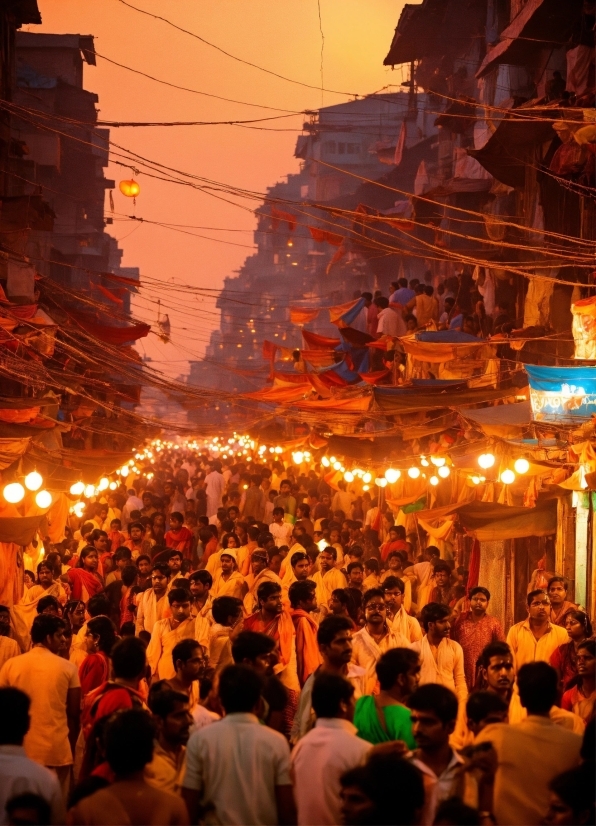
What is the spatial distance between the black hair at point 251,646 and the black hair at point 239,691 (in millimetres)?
1223

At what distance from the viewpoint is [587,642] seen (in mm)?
8945

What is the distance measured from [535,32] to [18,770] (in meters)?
17.8

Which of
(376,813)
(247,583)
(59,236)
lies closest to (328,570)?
(247,583)

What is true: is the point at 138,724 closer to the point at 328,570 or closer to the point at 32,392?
the point at 328,570

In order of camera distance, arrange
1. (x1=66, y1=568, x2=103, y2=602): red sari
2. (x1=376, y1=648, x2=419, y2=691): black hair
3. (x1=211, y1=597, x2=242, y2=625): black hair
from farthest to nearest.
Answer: (x1=66, y1=568, x2=103, y2=602): red sari → (x1=211, y1=597, x2=242, y2=625): black hair → (x1=376, y1=648, x2=419, y2=691): black hair

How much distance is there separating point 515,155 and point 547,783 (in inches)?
620

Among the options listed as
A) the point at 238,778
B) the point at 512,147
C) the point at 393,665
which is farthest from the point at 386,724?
the point at 512,147

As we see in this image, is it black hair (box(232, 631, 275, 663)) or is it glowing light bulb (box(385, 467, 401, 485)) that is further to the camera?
glowing light bulb (box(385, 467, 401, 485))

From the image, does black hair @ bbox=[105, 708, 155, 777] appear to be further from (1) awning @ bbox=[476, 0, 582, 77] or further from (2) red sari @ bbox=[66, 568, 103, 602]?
(1) awning @ bbox=[476, 0, 582, 77]

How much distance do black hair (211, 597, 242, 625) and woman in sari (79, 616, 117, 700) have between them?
2.79 feet

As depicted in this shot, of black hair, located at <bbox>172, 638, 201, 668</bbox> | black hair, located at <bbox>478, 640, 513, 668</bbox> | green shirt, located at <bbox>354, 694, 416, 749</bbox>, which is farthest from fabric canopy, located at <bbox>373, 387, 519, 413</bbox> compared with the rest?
green shirt, located at <bbox>354, 694, 416, 749</bbox>

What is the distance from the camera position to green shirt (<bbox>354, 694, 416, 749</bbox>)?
21.6ft

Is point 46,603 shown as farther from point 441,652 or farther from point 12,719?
point 12,719

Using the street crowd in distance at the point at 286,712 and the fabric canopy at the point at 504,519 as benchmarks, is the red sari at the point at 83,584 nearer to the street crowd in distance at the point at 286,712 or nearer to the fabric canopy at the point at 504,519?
the street crowd in distance at the point at 286,712
